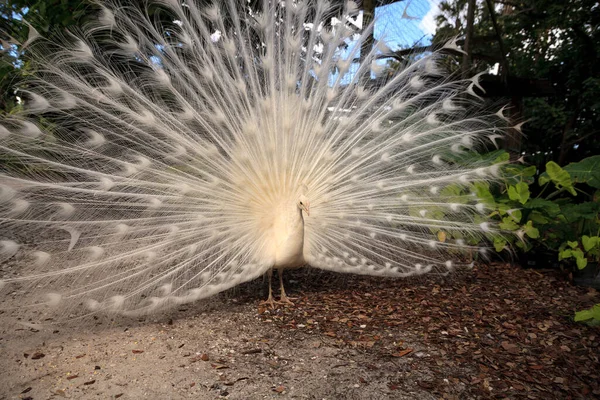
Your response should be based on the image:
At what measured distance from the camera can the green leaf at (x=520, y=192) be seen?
11.5 ft

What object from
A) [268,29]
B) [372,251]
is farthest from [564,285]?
[268,29]

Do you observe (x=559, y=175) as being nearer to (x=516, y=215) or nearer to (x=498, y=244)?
(x=516, y=215)

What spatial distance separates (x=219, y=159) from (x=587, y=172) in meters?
3.43

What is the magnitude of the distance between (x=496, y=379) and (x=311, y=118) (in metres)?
2.20

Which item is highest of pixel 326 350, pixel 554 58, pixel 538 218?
pixel 554 58

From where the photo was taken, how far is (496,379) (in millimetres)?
2209

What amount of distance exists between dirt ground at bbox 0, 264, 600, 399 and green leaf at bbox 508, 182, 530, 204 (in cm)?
86

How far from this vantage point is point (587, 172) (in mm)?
3594

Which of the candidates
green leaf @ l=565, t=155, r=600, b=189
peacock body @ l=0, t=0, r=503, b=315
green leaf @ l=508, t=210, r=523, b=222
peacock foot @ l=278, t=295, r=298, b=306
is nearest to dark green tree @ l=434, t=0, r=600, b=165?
green leaf @ l=565, t=155, r=600, b=189

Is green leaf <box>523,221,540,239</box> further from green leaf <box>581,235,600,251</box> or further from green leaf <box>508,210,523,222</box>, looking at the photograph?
green leaf <box>581,235,600,251</box>

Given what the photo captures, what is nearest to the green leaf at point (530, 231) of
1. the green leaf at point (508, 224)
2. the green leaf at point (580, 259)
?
the green leaf at point (508, 224)

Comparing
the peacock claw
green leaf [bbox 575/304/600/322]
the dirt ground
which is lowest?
the dirt ground

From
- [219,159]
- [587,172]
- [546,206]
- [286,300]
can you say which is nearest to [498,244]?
[546,206]

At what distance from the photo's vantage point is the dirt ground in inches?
83.1
